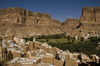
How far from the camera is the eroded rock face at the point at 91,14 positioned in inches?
2537

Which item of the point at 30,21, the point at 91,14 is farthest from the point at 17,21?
the point at 91,14

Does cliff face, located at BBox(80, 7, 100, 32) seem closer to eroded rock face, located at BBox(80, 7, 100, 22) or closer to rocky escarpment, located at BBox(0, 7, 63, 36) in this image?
eroded rock face, located at BBox(80, 7, 100, 22)

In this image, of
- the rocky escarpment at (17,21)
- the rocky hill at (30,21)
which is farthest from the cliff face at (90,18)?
the rocky escarpment at (17,21)

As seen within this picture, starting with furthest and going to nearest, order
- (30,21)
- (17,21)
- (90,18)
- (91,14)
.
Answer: (91,14)
(90,18)
(30,21)
(17,21)

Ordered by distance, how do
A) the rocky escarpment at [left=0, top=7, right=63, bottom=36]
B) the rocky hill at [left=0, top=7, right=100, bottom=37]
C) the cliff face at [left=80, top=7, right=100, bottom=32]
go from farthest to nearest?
the cliff face at [left=80, top=7, right=100, bottom=32], the rocky hill at [left=0, top=7, right=100, bottom=37], the rocky escarpment at [left=0, top=7, right=63, bottom=36]

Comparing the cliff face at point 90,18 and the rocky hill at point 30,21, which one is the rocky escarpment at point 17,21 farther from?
the cliff face at point 90,18

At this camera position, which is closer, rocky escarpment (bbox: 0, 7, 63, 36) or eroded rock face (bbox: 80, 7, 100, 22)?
rocky escarpment (bbox: 0, 7, 63, 36)

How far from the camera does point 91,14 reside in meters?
66.6

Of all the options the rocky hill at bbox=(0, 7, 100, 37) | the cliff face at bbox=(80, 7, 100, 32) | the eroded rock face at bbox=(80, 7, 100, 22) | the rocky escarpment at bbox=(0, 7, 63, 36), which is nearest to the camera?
the rocky escarpment at bbox=(0, 7, 63, 36)

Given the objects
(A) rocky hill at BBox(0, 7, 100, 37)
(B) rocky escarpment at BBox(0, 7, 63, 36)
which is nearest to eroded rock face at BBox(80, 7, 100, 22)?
(A) rocky hill at BBox(0, 7, 100, 37)

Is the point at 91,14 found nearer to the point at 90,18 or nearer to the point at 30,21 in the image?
the point at 90,18

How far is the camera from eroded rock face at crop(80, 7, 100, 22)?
64.4m

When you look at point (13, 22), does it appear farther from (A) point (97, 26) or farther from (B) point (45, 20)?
(A) point (97, 26)

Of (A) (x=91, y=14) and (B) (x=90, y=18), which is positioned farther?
(A) (x=91, y=14)
